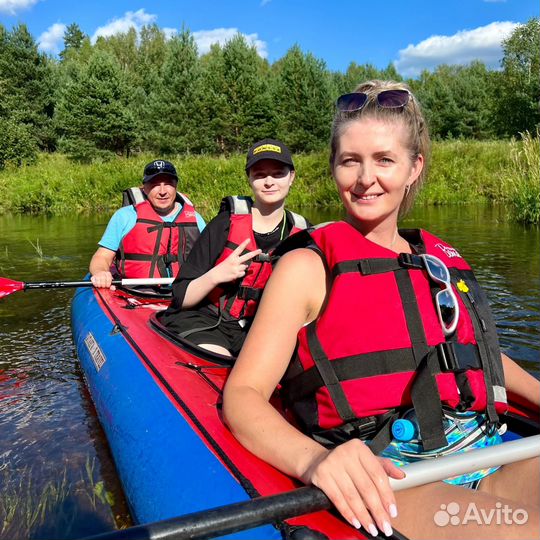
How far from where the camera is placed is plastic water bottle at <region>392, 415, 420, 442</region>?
1.38 meters

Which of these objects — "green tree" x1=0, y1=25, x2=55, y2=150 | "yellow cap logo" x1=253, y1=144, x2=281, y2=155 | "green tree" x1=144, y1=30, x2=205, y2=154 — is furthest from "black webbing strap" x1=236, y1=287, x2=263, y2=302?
"green tree" x1=0, y1=25, x2=55, y2=150

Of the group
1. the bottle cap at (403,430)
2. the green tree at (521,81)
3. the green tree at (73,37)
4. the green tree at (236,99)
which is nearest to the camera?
the bottle cap at (403,430)

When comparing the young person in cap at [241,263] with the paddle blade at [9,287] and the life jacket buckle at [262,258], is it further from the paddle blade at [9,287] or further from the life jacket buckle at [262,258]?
the paddle blade at [9,287]

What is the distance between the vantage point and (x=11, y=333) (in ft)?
15.8

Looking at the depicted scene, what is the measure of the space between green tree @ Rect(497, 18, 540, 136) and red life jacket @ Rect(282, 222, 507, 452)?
2766cm

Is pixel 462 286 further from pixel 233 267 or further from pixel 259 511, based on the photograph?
pixel 233 267

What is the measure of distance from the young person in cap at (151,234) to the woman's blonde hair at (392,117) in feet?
9.69

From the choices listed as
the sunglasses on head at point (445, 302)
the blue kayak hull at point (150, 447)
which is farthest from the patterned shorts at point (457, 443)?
the blue kayak hull at point (150, 447)

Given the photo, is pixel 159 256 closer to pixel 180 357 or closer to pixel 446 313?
pixel 180 357

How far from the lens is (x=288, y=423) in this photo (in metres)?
1.33

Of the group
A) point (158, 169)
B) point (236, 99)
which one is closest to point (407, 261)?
point (158, 169)

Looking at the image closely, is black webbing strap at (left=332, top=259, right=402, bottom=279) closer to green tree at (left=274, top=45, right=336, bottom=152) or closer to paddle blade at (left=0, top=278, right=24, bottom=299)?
paddle blade at (left=0, top=278, right=24, bottom=299)

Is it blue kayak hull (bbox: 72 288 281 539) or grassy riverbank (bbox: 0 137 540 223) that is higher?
grassy riverbank (bbox: 0 137 540 223)

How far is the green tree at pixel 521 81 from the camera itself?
2634 centimetres
